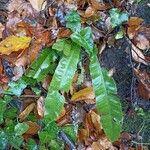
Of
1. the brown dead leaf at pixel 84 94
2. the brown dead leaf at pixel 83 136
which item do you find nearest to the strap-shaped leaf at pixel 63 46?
the brown dead leaf at pixel 84 94

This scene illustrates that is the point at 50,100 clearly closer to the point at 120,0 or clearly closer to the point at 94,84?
the point at 94,84

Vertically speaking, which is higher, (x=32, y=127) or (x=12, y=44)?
(x=12, y=44)

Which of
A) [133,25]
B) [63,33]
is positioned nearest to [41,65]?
[63,33]

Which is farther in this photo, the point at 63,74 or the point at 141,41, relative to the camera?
the point at 141,41

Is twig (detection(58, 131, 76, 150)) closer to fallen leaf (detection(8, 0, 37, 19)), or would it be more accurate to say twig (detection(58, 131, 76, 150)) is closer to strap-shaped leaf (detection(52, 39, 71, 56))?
strap-shaped leaf (detection(52, 39, 71, 56))

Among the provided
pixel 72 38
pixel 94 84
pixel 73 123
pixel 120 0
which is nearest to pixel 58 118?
pixel 73 123

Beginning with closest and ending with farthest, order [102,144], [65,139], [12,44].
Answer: [12,44] → [65,139] → [102,144]

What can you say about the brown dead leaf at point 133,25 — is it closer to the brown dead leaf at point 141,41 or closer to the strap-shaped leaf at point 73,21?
the brown dead leaf at point 141,41

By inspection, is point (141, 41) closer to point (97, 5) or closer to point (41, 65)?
point (97, 5)
